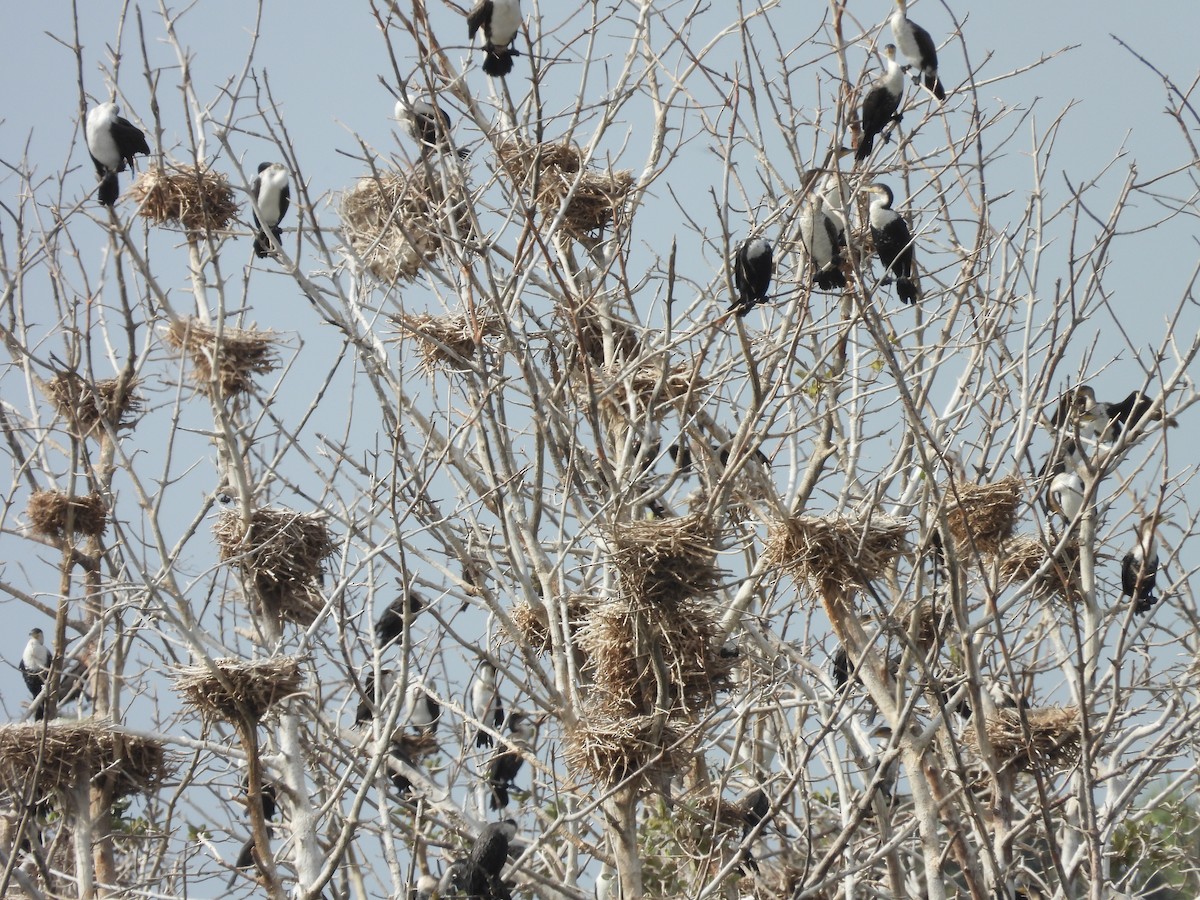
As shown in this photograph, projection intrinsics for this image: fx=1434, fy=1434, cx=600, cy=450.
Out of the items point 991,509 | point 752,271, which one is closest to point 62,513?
point 752,271

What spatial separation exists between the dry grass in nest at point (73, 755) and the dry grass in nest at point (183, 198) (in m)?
2.56

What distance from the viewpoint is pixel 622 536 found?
485cm

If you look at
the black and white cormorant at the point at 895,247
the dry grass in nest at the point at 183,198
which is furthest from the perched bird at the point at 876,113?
the dry grass in nest at the point at 183,198

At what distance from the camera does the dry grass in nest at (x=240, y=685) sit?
494cm

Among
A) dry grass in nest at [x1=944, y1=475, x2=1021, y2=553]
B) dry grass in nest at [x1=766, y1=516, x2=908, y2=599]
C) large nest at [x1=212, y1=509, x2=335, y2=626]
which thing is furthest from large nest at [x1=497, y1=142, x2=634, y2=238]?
dry grass in nest at [x1=766, y1=516, x2=908, y2=599]

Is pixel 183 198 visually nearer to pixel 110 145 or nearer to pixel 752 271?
pixel 110 145

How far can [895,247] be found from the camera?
266 inches

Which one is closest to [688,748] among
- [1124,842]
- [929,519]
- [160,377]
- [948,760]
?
[929,519]

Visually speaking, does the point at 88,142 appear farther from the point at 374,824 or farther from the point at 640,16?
the point at 374,824

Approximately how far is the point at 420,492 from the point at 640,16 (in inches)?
115

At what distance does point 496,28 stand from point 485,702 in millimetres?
4462

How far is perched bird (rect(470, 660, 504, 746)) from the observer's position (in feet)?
30.4

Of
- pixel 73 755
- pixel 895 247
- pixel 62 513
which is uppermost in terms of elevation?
pixel 62 513

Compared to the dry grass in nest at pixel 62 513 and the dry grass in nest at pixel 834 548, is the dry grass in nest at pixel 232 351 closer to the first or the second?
the dry grass in nest at pixel 62 513
